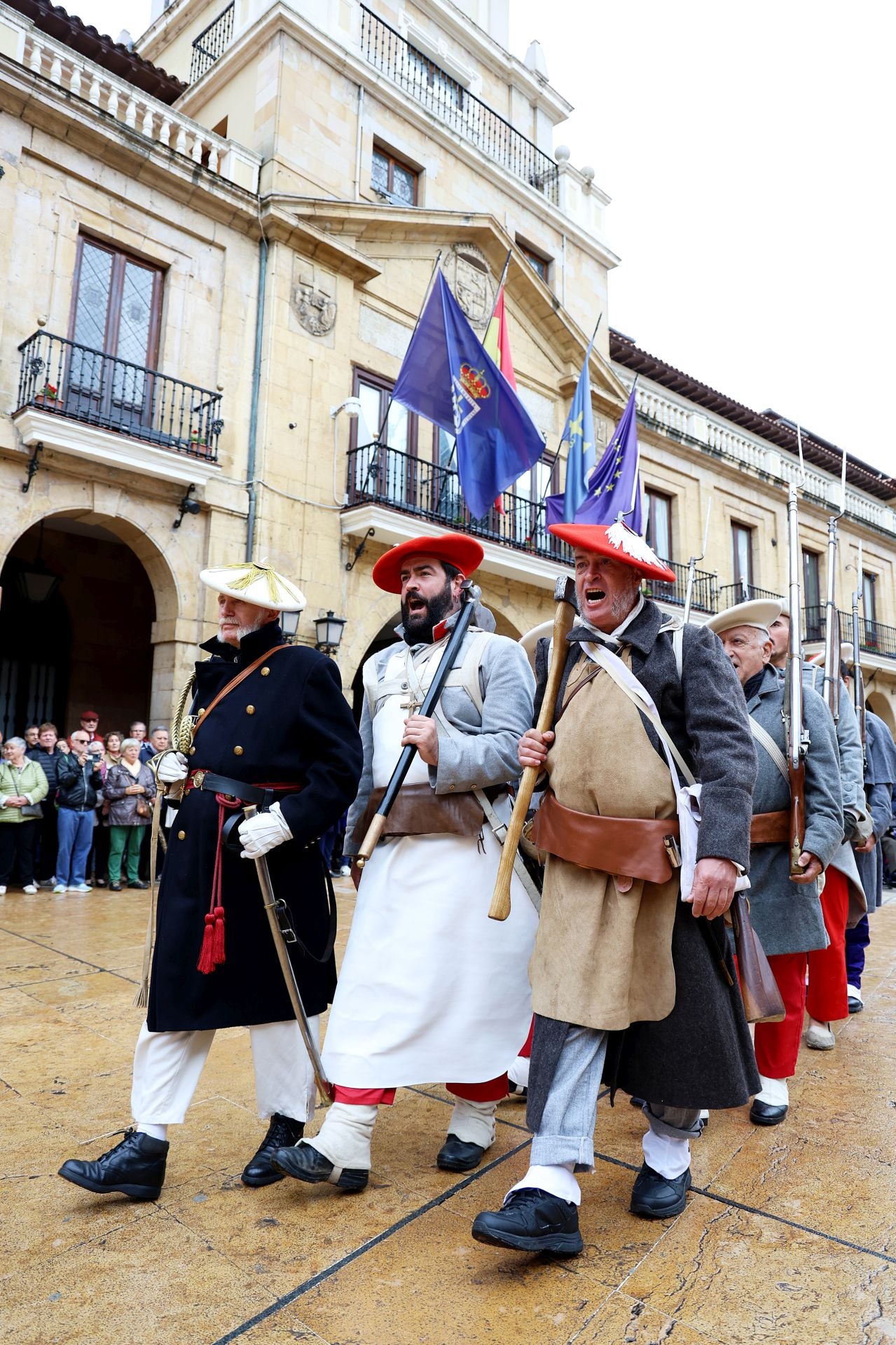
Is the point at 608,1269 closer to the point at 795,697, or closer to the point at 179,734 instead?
the point at 179,734

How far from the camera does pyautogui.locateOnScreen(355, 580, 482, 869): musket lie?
2.67m

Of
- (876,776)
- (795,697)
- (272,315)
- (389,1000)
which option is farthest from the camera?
(272,315)

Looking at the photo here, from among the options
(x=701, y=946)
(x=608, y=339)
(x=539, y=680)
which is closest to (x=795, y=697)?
(x=539, y=680)

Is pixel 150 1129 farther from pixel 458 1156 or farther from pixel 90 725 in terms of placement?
pixel 90 725

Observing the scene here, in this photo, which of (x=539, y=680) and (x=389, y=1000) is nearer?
(x=389, y=1000)

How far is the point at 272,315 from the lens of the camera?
1154 centimetres

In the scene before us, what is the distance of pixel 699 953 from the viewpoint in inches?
90.7

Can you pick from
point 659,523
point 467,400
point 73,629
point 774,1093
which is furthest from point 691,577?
point 659,523

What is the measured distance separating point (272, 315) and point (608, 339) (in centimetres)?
816

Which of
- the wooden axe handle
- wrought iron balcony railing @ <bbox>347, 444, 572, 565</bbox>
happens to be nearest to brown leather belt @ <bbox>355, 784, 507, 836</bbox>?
the wooden axe handle

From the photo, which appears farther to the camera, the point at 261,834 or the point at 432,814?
the point at 432,814

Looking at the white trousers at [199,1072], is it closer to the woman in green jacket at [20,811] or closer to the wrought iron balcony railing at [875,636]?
the woman in green jacket at [20,811]

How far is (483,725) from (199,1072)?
130 centimetres

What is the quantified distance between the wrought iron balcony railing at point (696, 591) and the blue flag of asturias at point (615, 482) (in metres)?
6.14
